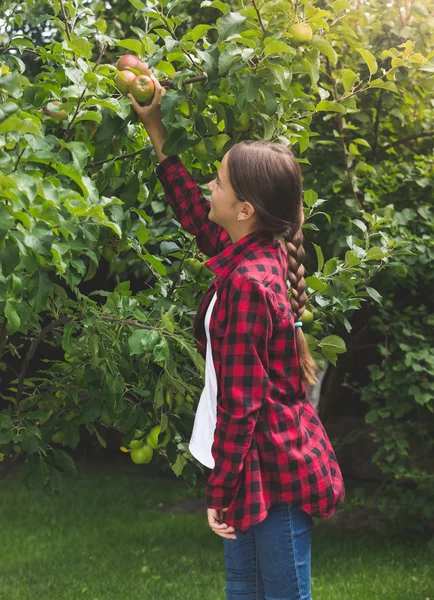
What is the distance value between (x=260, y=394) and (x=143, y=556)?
3.67 metres

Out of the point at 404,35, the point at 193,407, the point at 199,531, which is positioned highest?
the point at 404,35

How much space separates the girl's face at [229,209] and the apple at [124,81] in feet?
0.99

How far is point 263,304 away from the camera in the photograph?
5.82 feet

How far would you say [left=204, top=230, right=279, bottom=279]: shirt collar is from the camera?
1938 millimetres

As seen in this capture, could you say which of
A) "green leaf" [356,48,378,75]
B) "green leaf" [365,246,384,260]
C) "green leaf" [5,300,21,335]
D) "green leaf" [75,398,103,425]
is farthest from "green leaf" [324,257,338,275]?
"green leaf" [5,300,21,335]

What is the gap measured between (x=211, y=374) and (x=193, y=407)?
52 cm

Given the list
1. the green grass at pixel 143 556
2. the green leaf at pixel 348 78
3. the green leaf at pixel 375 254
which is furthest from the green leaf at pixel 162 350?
the green grass at pixel 143 556

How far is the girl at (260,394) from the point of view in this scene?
177 centimetres

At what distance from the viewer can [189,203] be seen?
2285 mm

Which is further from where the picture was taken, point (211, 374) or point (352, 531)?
point (352, 531)

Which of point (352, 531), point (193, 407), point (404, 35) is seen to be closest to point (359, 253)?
point (193, 407)

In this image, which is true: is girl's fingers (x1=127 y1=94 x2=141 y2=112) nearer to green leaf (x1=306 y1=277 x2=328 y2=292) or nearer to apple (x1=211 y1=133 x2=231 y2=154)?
apple (x1=211 y1=133 x2=231 y2=154)

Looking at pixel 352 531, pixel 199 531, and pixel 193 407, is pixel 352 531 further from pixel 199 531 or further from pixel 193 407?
pixel 193 407

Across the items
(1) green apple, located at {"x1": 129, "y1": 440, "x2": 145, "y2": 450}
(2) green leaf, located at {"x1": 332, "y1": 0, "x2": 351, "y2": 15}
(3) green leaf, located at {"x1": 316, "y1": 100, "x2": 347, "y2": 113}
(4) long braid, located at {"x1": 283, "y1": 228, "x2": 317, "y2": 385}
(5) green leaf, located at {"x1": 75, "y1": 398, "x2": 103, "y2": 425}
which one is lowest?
(1) green apple, located at {"x1": 129, "y1": 440, "x2": 145, "y2": 450}
